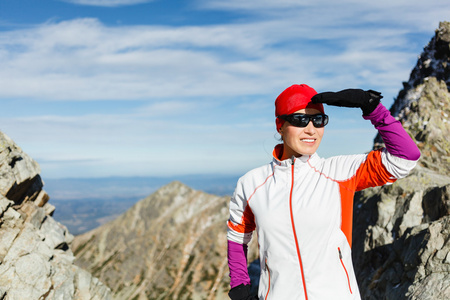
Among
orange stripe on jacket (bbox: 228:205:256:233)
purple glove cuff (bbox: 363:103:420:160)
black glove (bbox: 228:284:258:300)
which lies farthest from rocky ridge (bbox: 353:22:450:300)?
purple glove cuff (bbox: 363:103:420:160)

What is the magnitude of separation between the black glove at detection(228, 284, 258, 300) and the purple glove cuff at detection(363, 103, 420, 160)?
12.1 feet

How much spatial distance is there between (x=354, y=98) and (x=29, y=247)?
58.8 feet

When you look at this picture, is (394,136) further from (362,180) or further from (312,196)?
(312,196)

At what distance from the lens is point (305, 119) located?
20.1 ft

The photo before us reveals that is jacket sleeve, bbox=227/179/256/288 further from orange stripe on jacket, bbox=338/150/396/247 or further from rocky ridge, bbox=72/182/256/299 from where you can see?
rocky ridge, bbox=72/182/256/299

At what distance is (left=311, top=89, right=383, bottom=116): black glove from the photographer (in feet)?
18.4

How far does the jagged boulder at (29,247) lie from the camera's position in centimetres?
1658

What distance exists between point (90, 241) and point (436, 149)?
5069 inches

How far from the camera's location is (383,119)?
18.6 feet

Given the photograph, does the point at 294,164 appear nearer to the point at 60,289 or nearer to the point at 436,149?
the point at 60,289

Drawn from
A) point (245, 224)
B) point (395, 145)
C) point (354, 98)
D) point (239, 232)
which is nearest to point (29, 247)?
point (239, 232)

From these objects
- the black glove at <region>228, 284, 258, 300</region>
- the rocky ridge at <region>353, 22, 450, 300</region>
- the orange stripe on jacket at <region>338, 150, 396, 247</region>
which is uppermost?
the orange stripe on jacket at <region>338, 150, 396, 247</region>

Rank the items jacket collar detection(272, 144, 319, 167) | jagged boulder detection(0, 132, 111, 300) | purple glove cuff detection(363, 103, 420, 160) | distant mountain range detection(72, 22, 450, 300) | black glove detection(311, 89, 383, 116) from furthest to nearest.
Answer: jagged boulder detection(0, 132, 111, 300) → distant mountain range detection(72, 22, 450, 300) → jacket collar detection(272, 144, 319, 167) → black glove detection(311, 89, 383, 116) → purple glove cuff detection(363, 103, 420, 160)

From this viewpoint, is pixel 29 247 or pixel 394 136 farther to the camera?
pixel 29 247
